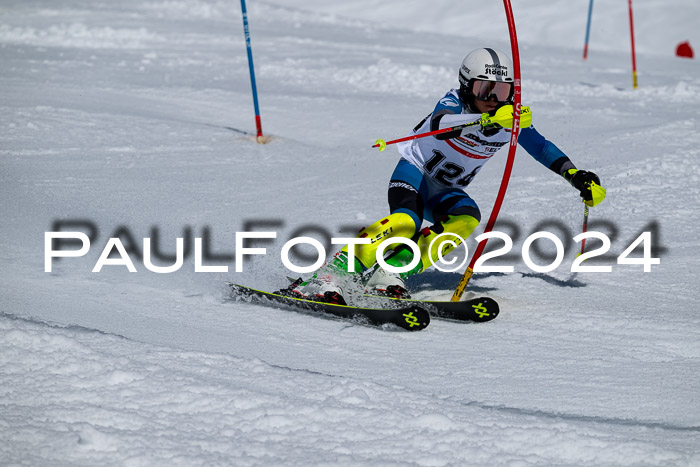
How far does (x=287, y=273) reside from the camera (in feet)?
16.3

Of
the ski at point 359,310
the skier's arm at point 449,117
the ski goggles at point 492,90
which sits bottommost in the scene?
the ski at point 359,310

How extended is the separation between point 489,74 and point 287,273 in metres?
1.74

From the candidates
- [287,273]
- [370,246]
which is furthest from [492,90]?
[287,273]

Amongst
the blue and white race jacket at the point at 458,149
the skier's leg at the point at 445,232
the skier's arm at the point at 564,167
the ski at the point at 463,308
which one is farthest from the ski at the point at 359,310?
the skier's arm at the point at 564,167

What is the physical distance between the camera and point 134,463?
7.86 ft

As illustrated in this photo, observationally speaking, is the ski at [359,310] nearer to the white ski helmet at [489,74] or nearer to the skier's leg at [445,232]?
the skier's leg at [445,232]

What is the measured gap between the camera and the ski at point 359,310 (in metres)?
3.86

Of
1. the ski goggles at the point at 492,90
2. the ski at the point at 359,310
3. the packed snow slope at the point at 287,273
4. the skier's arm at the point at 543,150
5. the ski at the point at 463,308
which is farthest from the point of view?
the skier's arm at the point at 543,150

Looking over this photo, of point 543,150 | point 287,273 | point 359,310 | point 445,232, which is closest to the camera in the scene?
point 359,310

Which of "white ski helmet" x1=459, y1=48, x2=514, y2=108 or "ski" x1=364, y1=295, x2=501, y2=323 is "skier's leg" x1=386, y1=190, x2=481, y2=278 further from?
"white ski helmet" x1=459, y1=48, x2=514, y2=108

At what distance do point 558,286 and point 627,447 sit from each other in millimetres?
2297

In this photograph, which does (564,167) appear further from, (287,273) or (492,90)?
(287,273)

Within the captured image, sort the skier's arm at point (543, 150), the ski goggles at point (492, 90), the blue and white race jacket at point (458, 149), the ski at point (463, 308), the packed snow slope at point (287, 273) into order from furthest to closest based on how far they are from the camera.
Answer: the skier's arm at point (543, 150) → the blue and white race jacket at point (458, 149) → the ski goggles at point (492, 90) → the ski at point (463, 308) → the packed snow slope at point (287, 273)

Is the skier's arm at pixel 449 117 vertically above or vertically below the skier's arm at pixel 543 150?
above
